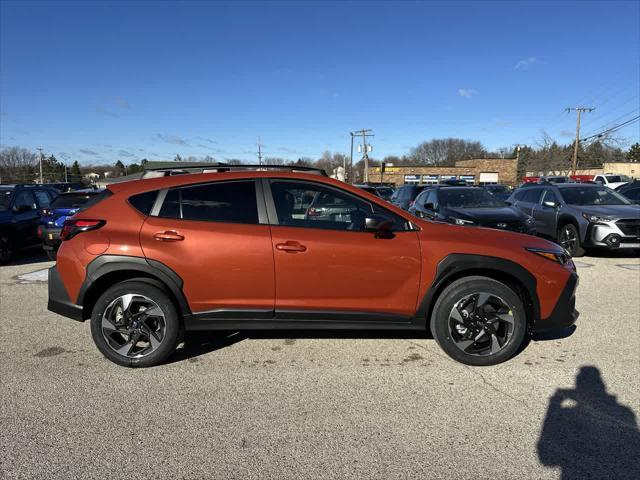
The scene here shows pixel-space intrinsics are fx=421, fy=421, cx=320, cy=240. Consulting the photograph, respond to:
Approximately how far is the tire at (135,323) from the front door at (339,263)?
3.20 feet

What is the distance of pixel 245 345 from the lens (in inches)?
169

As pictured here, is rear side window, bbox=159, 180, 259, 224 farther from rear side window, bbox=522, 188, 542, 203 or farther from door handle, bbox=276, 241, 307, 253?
rear side window, bbox=522, 188, 542, 203

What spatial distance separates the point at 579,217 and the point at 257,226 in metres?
8.18

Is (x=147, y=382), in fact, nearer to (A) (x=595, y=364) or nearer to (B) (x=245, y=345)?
(B) (x=245, y=345)

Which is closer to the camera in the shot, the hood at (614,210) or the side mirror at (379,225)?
the side mirror at (379,225)

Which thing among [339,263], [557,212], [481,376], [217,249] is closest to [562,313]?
[481,376]

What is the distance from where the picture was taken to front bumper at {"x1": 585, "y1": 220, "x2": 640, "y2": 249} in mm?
8477

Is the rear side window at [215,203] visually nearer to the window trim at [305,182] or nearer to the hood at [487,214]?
the window trim at [305,182]

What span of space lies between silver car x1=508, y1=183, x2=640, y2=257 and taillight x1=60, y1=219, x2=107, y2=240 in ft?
29.9

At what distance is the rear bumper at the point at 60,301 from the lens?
3729mm

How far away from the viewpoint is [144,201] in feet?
12.4

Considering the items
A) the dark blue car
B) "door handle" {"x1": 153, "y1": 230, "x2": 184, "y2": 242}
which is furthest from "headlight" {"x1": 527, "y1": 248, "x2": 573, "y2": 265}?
the dark blue car

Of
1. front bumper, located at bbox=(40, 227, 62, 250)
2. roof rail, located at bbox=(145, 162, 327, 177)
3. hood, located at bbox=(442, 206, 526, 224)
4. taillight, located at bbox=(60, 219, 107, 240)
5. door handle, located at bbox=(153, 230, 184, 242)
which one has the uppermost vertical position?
roof rail, located at bbox=(145, 162, 327, 177)

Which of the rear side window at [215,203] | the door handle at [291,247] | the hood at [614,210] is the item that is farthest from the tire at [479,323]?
the hood at [614,210]
